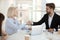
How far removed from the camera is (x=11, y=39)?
2016 millimetres

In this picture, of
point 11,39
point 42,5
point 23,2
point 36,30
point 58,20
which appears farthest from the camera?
point 23,2

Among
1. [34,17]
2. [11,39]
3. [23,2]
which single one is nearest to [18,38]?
[11,39]

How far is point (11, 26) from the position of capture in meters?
2.56

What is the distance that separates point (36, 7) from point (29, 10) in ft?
0.85

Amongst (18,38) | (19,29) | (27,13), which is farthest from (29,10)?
(18,38)

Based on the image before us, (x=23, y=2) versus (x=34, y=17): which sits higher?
(x=23, y=2)

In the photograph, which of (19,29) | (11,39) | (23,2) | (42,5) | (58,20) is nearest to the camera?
(11,39)

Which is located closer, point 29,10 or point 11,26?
point 11,26

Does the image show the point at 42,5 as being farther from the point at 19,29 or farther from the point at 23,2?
the point at 19,29

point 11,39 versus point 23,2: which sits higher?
point 23,2

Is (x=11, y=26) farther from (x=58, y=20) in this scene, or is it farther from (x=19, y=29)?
(x=58, y=20)

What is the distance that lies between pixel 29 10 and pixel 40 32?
1848mm

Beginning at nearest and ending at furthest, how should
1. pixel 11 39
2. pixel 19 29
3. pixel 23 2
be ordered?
pixel 11 39, pixel 19 29, pixel 23 2

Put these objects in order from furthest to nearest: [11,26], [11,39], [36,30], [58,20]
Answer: [58,20] < [11,26] < [36,30] < [11,39]
